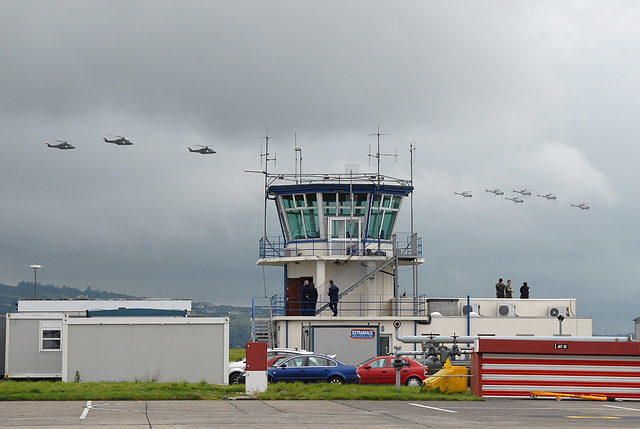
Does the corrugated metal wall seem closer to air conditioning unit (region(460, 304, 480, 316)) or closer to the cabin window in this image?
the cabin window

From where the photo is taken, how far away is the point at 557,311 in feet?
152

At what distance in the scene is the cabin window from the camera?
35125 mm

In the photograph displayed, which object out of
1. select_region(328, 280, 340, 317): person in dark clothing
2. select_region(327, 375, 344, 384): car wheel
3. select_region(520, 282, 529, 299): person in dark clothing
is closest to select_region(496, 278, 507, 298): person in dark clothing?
select_region(520, 282, 529, 299): person in dark clothing

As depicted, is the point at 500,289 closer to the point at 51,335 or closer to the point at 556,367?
the point at 51,335

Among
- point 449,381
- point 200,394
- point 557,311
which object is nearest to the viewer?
point 200,394

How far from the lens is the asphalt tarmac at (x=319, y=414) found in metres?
17.0

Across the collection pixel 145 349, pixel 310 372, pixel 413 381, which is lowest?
pixel 413 381

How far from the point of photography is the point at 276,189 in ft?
152

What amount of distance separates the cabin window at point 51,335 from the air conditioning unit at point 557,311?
73.8 feet

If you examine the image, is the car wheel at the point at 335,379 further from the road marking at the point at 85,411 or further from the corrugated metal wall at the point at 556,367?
the road marking at the point at 85,411

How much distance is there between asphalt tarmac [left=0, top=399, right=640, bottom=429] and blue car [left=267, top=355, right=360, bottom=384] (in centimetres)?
844

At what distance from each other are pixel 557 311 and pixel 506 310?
2.38 meters

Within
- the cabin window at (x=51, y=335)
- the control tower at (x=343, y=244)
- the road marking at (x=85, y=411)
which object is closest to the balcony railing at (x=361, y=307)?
the control tower at (x=343, y=244)

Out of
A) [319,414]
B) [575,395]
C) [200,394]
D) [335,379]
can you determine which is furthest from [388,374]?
[319,414]
